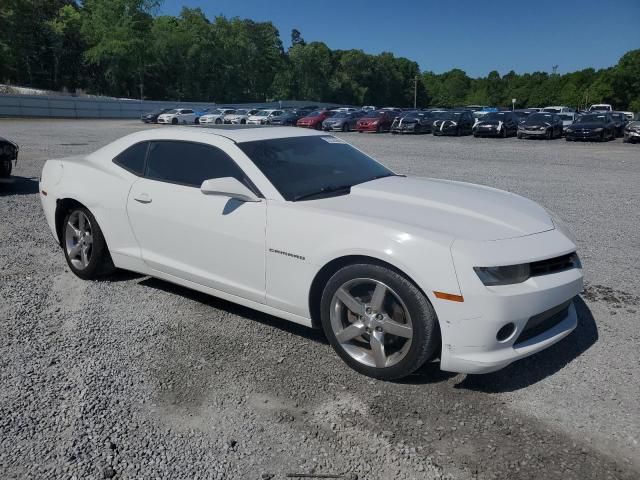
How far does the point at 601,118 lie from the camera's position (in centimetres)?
2820

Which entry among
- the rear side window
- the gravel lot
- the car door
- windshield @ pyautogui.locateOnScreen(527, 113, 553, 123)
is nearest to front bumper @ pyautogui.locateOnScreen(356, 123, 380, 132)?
windshield @ pyautogui.locateOnScreen(527, 113, 553, 123)

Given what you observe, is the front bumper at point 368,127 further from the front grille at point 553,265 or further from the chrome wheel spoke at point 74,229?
the front grille at point 553,265

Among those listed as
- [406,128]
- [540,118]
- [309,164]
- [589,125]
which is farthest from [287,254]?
[406,128]

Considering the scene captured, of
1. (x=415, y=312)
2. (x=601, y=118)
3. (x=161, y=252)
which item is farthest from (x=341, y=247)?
(x=601, y=118)

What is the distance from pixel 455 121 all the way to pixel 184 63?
60.5 meters

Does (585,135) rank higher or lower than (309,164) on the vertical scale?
lower

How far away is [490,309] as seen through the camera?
9.59 ft

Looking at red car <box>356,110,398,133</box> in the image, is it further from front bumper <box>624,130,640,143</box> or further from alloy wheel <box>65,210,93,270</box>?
alloy wheel <box>65,210,93,270</box>

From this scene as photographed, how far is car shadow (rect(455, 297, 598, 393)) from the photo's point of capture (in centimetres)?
330

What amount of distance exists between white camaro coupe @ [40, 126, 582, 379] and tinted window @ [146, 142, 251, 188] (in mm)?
11

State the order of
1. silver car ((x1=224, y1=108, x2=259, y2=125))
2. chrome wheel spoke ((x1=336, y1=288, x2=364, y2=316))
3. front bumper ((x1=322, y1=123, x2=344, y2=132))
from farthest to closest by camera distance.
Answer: silver car ((x1=224, y1=108, x2=259, y2=125)), front bumper ((x1=322, y1=123, x2=344, y2=132)), chrome wheel spoke ((x1=336, y1=288, x2=364, y2=316))

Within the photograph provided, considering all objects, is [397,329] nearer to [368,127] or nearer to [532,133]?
[532,133]

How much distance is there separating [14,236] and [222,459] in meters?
5.26

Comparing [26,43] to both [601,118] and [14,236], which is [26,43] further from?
[14,236]
